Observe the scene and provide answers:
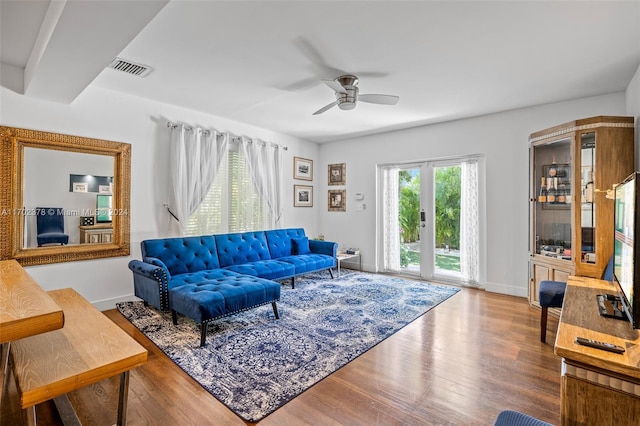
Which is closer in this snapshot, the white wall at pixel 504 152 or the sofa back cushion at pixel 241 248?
the white wall at pixel 504 152

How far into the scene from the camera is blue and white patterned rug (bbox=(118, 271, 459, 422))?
2125 millimetres

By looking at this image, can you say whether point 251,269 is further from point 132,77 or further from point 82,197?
point 132,77

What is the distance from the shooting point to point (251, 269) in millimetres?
4020

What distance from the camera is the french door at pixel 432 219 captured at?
482 cm

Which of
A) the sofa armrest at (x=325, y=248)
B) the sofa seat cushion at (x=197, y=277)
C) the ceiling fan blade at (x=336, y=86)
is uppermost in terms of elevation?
the ceiling fan blade at (x=336, y=86)

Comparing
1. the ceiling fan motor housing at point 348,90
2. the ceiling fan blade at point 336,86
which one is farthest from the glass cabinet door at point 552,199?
the ceiling fan blade at point 336,86

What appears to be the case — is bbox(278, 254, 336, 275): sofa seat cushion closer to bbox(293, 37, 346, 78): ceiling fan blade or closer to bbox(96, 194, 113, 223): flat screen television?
bbox(96, 194, 113, 223): flat screen television

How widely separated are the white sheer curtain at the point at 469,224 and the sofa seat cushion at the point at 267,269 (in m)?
2.75

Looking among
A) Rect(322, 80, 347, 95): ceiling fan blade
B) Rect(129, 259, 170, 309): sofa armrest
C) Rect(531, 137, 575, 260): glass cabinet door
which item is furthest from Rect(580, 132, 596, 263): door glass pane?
Rect(129, 259, 170, 309): sofa armrest

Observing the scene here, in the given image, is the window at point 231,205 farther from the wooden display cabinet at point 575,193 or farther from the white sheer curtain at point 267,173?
the wooden display cabinet at point 575,193

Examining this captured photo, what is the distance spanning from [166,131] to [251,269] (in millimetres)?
2243

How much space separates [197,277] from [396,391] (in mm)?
2451

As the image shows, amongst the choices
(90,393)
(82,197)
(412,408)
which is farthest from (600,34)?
(82,197)

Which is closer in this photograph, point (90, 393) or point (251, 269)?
point (90, 393)
